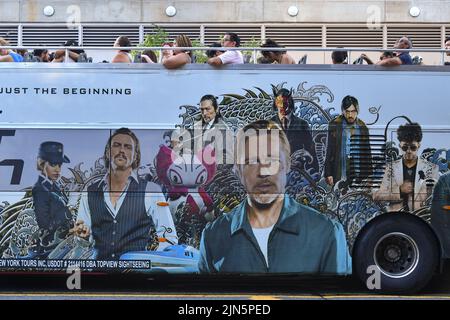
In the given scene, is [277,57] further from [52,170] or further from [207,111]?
[52,170]

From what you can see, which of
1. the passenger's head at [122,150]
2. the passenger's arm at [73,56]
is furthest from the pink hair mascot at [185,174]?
the passenger's arm at [73,56]

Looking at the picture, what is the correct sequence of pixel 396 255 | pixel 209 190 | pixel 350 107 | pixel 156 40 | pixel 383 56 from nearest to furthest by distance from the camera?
1. pixel 209 190
2. pixel 350 107
3. pixel 396 255
4. pixel 383 56
5. pixel 156 40

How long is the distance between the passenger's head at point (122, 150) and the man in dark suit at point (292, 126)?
1885mm

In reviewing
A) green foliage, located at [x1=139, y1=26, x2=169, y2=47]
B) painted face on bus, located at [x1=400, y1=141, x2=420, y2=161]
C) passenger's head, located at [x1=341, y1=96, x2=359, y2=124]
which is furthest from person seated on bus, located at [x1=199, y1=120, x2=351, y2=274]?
green foliage, located at [x1=139, y1=26, x2=169, y2=47]

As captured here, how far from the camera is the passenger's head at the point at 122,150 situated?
9.70 meters

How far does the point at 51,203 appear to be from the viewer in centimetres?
970

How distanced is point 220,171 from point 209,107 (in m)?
0.88

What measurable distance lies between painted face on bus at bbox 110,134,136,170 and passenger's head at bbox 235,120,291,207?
142cm

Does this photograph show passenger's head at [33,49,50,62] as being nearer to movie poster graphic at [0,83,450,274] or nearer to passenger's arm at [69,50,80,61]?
passenger's arm at [69,50,80,61]

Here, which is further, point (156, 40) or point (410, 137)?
point (156, 40)

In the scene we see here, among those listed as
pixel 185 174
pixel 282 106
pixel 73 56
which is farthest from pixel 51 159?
pixel 282 106
